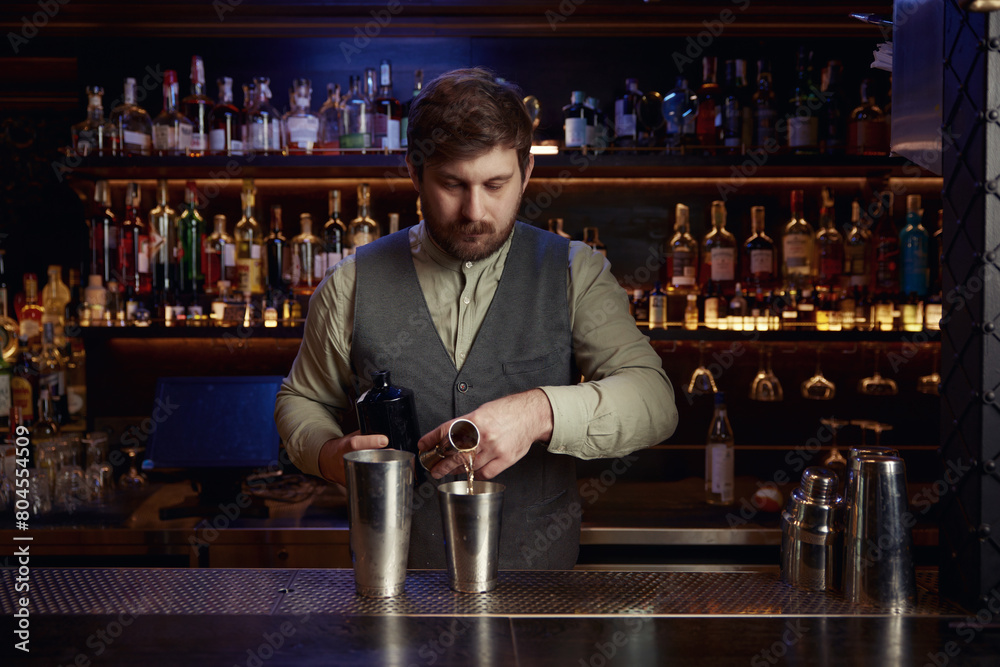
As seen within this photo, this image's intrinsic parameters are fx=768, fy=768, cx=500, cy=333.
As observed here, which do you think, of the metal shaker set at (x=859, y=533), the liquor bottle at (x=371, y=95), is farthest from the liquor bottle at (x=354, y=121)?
the metal shaker set at (x=859, y=533)

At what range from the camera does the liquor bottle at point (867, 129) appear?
2.39 meters

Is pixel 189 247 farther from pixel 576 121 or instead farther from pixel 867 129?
pixel 867 129

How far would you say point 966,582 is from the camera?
985mm

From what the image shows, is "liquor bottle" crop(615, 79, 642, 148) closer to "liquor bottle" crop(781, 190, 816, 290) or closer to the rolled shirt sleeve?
"liquor bottle" crop(781, 190, 816, 290)

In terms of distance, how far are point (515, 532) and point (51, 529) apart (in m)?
1.38

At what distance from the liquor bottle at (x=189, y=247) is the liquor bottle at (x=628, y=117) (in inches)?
55.5

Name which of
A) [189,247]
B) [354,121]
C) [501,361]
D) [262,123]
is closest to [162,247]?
[189,247]

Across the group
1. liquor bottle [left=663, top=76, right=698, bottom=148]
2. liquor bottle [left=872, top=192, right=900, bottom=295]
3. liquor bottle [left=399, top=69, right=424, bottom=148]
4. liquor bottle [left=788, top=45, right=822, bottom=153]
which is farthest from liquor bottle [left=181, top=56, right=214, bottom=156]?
liquor bottle [left=872, top=192, right=900, bottom=295]

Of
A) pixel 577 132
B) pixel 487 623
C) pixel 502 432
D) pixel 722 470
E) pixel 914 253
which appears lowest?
pixel 722 470

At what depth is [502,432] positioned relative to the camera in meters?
1.08

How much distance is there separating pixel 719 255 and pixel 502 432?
5.42ft

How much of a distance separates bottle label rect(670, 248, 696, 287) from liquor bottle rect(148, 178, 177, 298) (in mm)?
1662

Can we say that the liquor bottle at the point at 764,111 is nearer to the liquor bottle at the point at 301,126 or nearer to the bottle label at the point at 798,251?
the bottle label at the point at 798,251

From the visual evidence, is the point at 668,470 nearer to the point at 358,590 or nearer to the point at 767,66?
the point at 767,66
